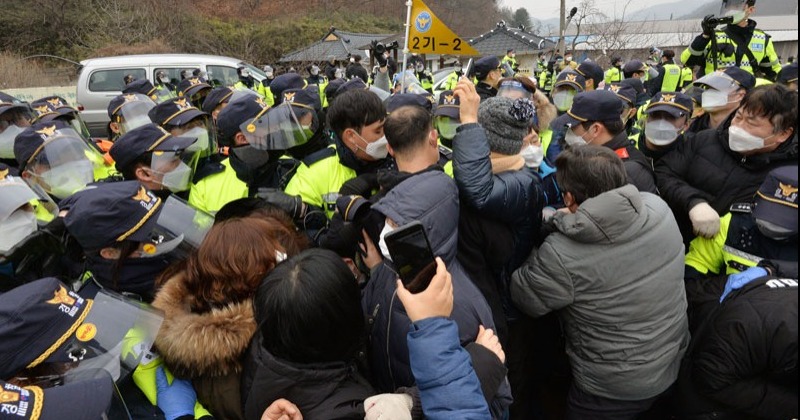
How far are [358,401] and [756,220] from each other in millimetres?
1928

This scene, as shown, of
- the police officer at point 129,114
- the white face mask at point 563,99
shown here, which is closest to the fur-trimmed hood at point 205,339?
the police officer at point 129,114

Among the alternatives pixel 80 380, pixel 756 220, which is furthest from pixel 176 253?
pixel 756 220

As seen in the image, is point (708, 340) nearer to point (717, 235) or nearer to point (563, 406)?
point (717, 235)

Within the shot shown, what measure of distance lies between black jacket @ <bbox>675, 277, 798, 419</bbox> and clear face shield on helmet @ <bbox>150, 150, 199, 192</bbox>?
9.53 feet

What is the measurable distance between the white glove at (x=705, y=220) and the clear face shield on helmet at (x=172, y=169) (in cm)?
298

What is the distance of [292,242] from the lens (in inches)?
74.9

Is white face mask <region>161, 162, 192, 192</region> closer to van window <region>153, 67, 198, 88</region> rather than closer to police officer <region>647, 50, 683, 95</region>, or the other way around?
police officer <region>647, 50, 683, 95</region>

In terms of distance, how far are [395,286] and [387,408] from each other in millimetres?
453

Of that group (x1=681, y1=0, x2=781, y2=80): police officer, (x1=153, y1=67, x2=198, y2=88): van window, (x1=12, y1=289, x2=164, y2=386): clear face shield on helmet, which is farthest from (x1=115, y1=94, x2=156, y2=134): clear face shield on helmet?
(x1=153, y1=67, x2=198, y2=88): van window

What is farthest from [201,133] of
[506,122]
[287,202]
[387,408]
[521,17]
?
[521,17]

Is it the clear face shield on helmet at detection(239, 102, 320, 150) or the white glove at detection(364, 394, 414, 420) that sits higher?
the clear face shield on helmet at detection(239, 102, 320, 150)

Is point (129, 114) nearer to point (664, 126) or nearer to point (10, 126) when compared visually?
point (10, 126)

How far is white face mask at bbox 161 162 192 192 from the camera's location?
8.97 ft

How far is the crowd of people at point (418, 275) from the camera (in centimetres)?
130
